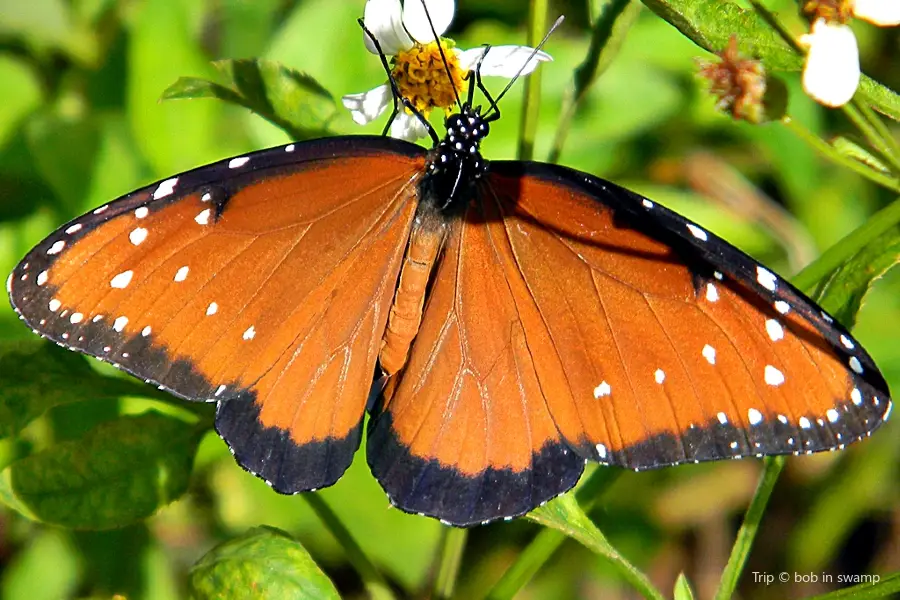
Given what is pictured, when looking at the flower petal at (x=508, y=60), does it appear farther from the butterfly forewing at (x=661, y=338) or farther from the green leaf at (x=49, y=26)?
the green leaf at (x=49, y=26)

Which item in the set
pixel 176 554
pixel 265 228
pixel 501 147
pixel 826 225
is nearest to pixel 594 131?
pixel 501 147

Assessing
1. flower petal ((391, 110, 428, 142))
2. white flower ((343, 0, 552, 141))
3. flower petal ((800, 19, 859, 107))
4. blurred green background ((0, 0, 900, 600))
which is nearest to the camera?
flower petal ((800, 19, 859, 107))

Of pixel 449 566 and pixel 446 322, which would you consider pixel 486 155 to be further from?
pixel 449 566

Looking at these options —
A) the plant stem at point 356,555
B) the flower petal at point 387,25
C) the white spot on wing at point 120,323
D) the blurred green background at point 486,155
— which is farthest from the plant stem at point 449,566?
the flower petal at point 387,25

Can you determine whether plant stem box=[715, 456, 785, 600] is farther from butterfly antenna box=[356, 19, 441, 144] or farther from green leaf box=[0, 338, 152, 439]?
green leaf box=[0, 338, 152, 439]

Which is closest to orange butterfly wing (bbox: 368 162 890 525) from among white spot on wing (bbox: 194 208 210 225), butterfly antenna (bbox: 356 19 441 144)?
butterfly antenna (bbox: 356 19 441 144)

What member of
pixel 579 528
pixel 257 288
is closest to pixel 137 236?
pixel 257 288
